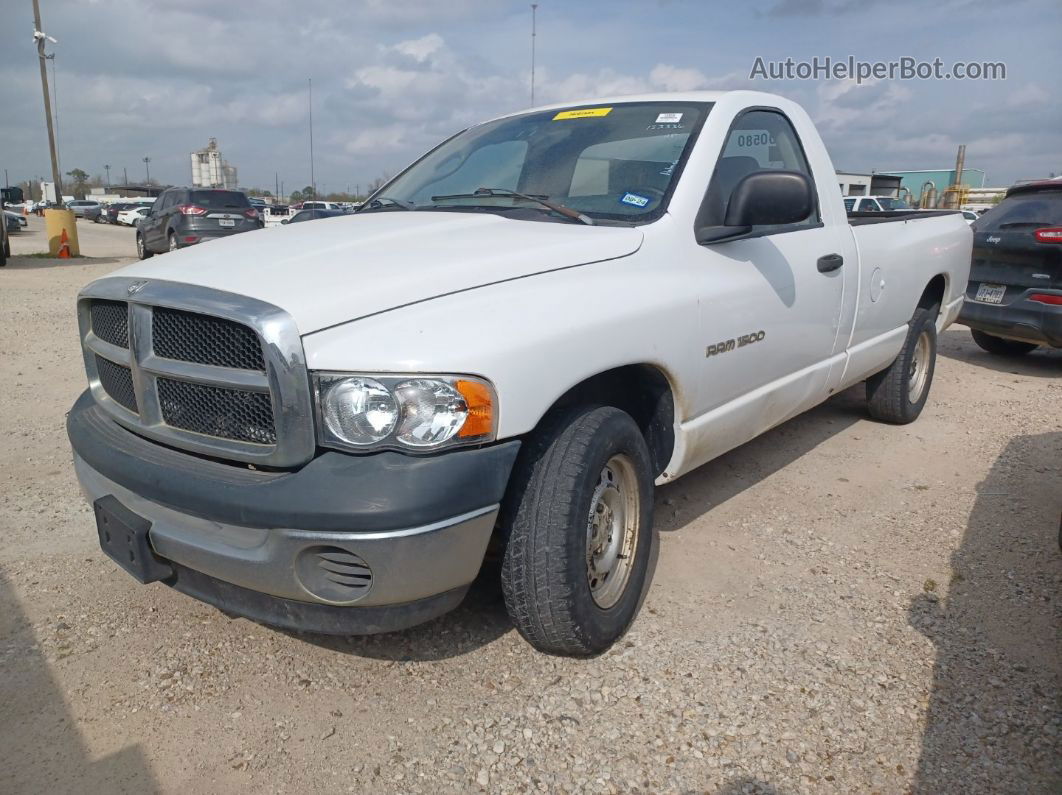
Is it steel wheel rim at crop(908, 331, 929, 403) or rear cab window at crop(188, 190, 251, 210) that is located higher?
rear cab window at crop(188, 190, 251, 210)

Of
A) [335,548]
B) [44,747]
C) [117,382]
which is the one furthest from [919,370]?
[44,747]

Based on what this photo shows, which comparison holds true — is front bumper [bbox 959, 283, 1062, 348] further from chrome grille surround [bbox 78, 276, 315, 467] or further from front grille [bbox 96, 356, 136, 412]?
front grille [bbox 96, 356, 136, 412]

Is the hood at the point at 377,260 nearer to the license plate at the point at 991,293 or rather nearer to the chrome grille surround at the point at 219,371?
the chrome grille surround at the point at 219,371

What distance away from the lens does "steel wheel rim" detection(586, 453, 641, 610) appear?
107 inches

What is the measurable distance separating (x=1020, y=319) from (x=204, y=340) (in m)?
6.88

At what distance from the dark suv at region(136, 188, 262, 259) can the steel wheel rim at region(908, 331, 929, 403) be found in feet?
46.8

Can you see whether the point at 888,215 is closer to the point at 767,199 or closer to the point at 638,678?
the point at 767,199

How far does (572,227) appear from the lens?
2.92m

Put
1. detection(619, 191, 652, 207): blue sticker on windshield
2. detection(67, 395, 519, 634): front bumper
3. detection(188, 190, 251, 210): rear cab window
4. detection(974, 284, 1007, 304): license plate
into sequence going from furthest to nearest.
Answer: detection(188, 190, 251, 210): rear cab window, detection(974, 284, 1007, 304): license plate, detection(619, 191, 652, 207): blue sticker on windshield, detection(67, 395, 519, 634): front bumper

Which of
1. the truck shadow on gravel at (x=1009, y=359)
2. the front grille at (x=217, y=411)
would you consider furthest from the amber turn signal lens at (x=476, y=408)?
the truck shadow on gravel at (x=1009, y=359)

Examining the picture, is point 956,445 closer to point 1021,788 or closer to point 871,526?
point 871,526

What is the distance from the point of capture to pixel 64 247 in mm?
18844

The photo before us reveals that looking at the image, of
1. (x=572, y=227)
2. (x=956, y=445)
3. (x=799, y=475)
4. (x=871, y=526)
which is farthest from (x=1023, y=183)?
(x=572, y=227)

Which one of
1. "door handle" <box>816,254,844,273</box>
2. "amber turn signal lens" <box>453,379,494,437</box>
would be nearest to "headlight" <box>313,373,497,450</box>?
"amber turn signal lens" <box>453,379,494,437</box>
